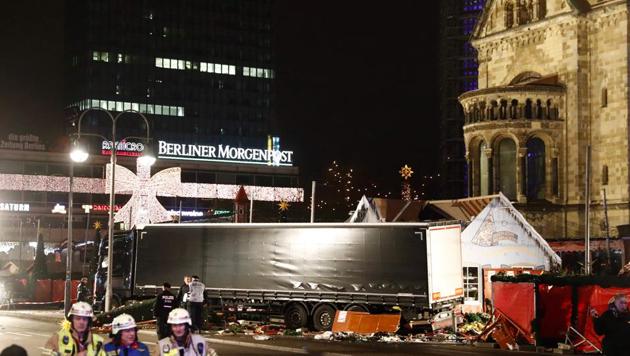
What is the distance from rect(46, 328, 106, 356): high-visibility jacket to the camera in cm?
1173

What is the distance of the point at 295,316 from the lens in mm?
35000

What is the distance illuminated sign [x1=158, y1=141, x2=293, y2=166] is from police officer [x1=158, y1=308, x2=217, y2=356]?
140744 millimetres

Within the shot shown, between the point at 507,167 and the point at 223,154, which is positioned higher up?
the point at 223,154

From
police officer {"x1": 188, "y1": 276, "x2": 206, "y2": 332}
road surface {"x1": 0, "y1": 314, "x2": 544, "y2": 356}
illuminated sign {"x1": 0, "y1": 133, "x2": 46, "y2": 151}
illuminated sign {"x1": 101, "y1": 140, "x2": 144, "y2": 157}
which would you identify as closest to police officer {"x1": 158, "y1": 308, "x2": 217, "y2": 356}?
A: road surface {"x1": 0, "y1": 314, "x2": 544, "y2": 356}

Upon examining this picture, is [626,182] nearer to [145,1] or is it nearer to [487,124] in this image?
[487,124]

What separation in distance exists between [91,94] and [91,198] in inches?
974

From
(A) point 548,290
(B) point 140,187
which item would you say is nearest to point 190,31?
(B) point 140,187

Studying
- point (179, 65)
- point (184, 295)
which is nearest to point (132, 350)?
point (184, 295)

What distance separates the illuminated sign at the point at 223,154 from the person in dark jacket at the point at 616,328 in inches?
5435

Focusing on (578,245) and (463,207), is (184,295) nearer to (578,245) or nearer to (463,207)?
(463,207)

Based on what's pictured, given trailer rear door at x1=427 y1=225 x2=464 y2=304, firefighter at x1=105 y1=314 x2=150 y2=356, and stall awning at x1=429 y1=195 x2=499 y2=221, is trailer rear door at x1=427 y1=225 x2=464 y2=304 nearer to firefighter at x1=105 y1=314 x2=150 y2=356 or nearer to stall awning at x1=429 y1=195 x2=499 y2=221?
stall awning at x1=429 y1=195 x2=499 y2=221

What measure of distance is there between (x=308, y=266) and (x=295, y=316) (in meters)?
1.82

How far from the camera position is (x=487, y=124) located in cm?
5703

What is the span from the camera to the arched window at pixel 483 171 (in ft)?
190
